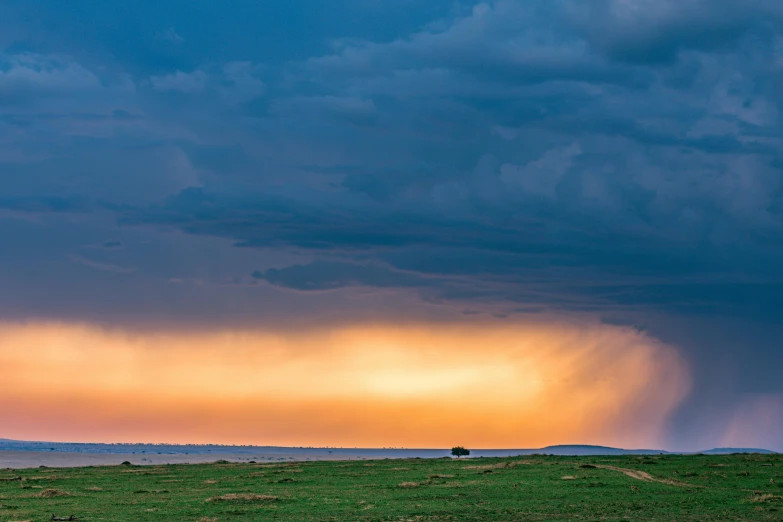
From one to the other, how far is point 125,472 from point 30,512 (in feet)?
135

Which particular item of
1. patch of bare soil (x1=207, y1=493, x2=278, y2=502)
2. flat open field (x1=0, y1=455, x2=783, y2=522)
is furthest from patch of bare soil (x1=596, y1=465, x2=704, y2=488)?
patch of bare soil (x1=207, y1=493, x2=278, y2=502)

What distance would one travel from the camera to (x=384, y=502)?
52.3 meters

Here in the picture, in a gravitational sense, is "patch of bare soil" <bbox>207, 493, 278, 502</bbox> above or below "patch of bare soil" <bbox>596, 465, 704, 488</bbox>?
below

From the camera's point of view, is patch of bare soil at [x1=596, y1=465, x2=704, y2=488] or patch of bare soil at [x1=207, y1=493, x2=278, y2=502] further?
patch of bare soil at [x1=596, y1=465, x2=704, y2=488]

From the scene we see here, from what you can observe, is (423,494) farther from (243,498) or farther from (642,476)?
(642,476)

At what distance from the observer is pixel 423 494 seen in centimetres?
5681

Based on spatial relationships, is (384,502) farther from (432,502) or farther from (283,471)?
(283,471)

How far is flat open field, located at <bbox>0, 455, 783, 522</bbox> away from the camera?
4628 cm

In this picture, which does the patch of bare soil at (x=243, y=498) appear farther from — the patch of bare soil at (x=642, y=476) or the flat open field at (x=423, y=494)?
the patch of bare soil at (x=642, y=476)

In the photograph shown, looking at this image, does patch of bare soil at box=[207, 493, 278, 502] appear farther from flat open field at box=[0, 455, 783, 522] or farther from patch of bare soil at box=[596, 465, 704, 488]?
Answer: patch of bare soil at box=[596, 465, 704, 488]

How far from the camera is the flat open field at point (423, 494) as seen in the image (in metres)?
46.3

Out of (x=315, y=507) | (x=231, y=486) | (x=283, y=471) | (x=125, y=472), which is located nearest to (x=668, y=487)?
(x=315, y=507)

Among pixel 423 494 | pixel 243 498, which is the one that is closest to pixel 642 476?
pixel 423 494

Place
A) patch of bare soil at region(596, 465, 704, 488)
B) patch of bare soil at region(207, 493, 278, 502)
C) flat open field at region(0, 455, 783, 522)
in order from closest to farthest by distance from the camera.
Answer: flat open field at region(0, 455, 783, 522) → patch of bare soil at region(207, 493, 278, 502) → patch of bare soil at region(596, 465, 704, 488)
